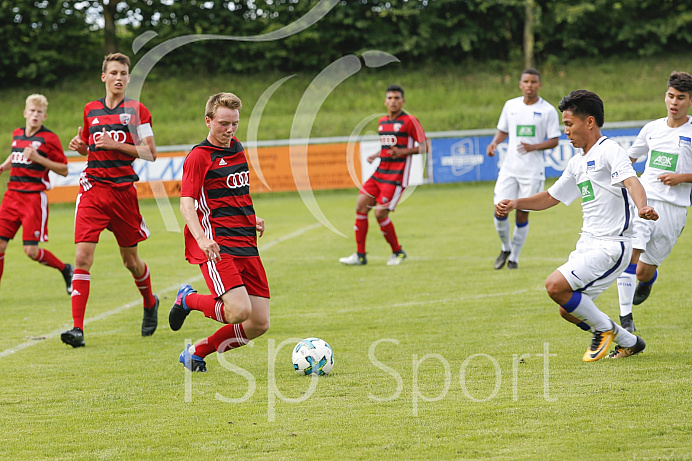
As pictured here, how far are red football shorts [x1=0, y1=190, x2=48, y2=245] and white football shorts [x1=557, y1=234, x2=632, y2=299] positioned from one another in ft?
21.2

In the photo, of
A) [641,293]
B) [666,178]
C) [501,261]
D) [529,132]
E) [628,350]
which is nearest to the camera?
[628,350]

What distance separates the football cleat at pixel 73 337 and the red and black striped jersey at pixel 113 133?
129 centimetres

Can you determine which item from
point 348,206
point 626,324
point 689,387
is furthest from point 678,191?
point 348,206

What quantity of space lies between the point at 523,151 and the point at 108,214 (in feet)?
18.3

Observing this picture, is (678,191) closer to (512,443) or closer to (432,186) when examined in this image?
(512,443)

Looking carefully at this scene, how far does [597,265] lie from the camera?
5.50 meters

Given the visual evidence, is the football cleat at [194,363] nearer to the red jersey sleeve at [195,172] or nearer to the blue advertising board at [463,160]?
the red jersey sleeve at [195,172]

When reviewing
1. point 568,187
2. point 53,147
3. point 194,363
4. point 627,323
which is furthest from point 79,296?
point 627,323

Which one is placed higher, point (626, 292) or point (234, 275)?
point (234, 275)

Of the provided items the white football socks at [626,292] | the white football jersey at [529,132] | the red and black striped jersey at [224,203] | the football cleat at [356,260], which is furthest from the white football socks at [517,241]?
the red and black striped jersey at [224,203]

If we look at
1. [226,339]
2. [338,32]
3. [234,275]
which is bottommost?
[226,339]

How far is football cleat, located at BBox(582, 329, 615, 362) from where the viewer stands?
18.2ft

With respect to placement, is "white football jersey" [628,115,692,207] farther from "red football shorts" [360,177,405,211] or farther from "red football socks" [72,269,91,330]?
"red football socks" [72,269,91,330]

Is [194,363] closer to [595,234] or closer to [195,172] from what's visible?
[195,172]
